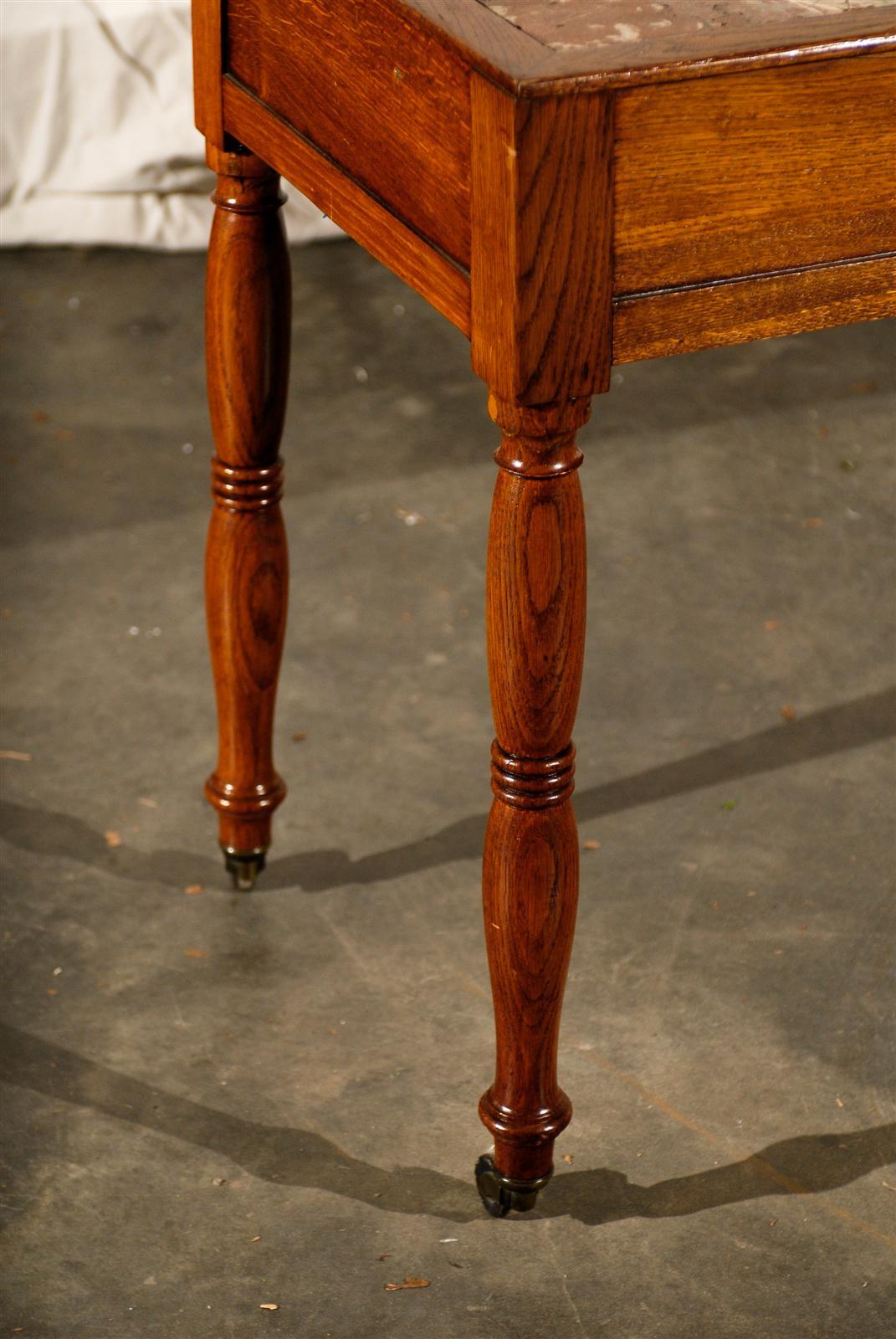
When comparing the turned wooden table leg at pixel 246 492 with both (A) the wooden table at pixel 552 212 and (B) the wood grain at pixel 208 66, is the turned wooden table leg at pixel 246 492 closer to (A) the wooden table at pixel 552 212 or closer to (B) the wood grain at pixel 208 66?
(B) the wood grain at pixel 208 66

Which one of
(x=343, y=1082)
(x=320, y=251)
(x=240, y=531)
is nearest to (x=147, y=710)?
(x=240, y=531)

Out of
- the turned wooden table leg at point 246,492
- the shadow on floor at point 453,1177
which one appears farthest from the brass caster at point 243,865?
the shadow on floor at point 453,1177

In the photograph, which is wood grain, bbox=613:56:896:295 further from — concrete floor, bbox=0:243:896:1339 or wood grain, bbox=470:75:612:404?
concrete floor, bbox=0:243:896:1339

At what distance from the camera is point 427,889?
2.08 m

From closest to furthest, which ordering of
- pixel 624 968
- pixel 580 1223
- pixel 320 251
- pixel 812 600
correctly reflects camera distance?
pixel 580 1223, pixel 624 968, pixel 812 600, pixel 320 251

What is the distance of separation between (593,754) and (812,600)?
0.48 meters

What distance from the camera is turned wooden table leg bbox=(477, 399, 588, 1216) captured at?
1356mm

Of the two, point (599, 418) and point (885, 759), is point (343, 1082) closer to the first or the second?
point (885, 759)

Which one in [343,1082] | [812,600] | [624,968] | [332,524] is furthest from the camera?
[332,524]

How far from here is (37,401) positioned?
3.16 meters

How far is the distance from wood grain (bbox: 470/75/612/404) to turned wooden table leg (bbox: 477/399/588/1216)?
40 millimetres

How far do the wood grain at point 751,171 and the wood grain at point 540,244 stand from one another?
2cm

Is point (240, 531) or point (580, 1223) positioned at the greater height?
point (240, 531)

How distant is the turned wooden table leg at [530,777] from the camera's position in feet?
4.45
